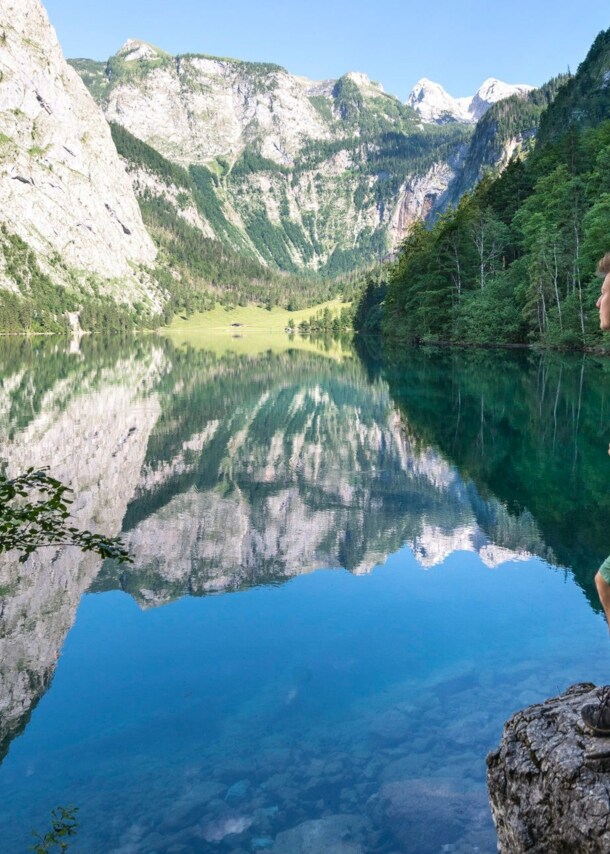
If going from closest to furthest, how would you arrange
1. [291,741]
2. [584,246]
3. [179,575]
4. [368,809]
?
[368,809] → [291,741] → [179,575] → [584,246]

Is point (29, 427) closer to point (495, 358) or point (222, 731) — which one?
point (222, 731)

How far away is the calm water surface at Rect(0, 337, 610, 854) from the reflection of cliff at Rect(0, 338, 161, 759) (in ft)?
0.28

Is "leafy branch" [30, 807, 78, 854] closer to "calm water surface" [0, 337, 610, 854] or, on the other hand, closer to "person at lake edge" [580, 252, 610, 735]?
"calm water surface" [0, 337, 610, 854]

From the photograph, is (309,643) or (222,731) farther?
(309,643)

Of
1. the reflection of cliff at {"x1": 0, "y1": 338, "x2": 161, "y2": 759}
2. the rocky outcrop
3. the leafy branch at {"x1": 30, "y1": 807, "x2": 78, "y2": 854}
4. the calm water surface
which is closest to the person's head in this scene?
the rocky outcrop

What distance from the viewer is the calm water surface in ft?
26.5

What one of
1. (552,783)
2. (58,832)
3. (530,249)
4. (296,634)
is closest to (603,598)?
(552,783)

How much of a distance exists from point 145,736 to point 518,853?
583 centimetres

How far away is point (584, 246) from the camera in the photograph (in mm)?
59125

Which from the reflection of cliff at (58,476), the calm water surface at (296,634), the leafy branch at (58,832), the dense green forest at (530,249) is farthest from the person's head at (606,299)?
the dense green forest at (530,249)

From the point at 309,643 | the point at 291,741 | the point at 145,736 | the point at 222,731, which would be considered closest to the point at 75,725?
the point at 145,736

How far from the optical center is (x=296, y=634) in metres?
13.0

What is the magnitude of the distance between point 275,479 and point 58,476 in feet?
25.0

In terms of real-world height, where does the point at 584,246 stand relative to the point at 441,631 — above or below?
above
